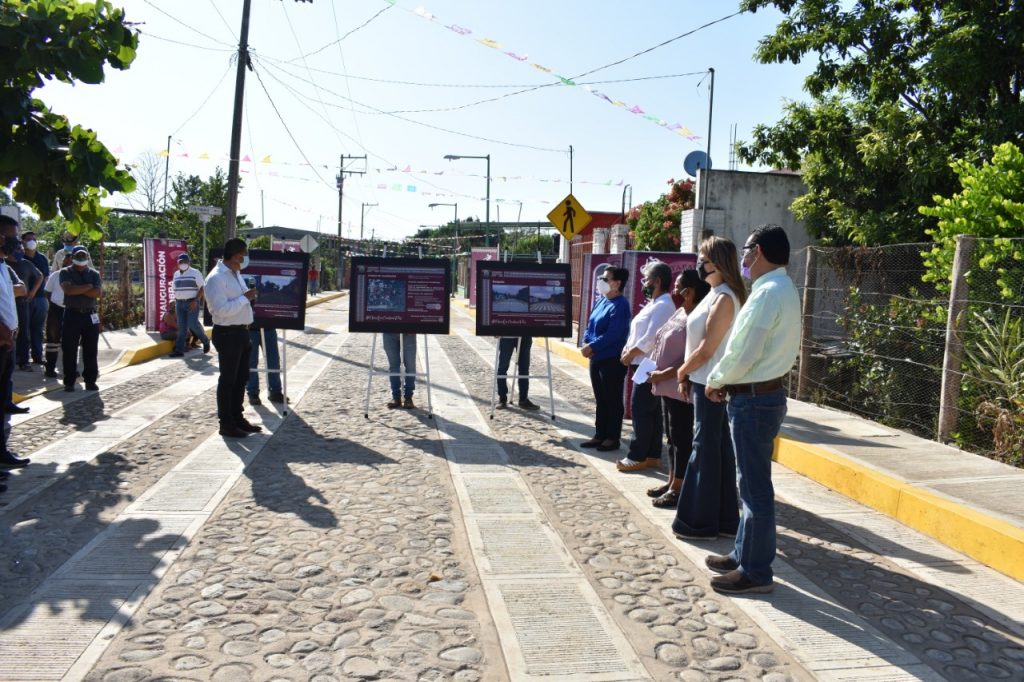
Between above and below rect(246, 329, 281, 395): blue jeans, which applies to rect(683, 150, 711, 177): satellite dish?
above

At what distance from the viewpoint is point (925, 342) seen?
8.96m

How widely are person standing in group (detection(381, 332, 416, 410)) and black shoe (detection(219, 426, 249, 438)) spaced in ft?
7.63

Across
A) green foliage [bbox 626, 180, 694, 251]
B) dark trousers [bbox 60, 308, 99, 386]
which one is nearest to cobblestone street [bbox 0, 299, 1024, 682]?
dark trousers [bbox 60, 308, 99, 386]

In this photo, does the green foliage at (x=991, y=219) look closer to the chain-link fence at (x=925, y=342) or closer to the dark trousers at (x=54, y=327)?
the chain-link fence at (x=925, y=342)

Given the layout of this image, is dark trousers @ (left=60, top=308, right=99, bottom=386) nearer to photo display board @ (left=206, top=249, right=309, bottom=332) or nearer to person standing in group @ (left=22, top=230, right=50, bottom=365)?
person standing in group @ (left=22, top=230, right=50, bottom=365)

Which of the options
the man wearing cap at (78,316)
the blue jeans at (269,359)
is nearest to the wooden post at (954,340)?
the blue jeans at (269,359)

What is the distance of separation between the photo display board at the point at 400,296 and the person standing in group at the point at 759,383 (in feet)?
18.2

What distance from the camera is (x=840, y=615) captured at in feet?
13.9

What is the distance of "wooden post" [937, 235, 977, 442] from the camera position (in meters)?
7.74

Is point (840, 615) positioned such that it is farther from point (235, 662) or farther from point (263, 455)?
point (263, 455)

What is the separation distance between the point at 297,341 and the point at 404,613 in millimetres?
15202

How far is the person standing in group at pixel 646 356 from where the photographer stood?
22.5ft

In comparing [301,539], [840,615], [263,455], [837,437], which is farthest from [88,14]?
[837,437]

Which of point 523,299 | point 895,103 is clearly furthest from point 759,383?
point 895,103
